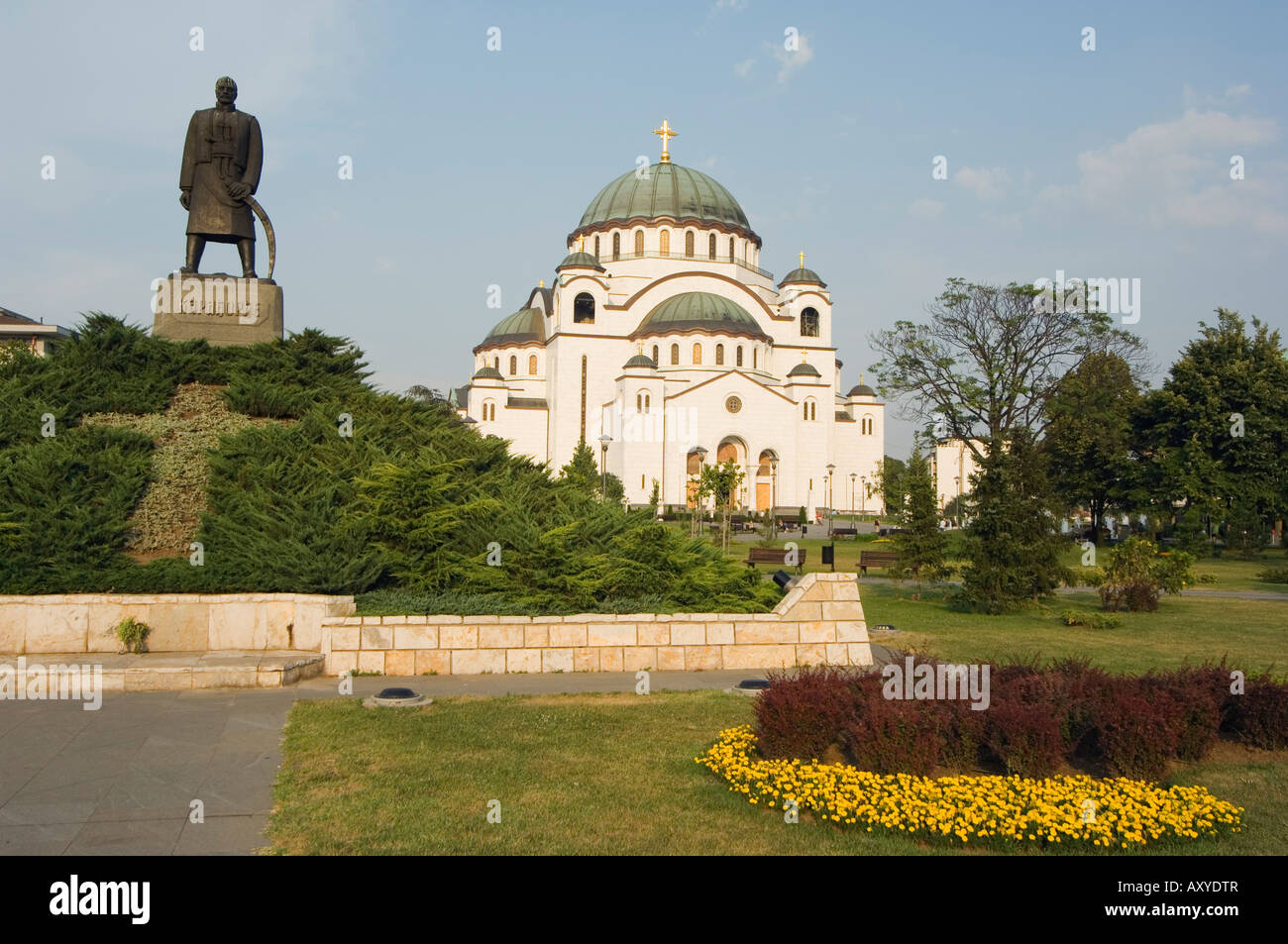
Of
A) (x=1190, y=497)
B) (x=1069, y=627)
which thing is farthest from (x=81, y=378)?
(x=1190, y=497)

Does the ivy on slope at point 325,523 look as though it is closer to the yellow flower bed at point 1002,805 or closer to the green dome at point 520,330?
the yellow flower bed at point 1002,805

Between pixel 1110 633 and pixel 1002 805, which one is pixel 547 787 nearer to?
pixel 1002 805

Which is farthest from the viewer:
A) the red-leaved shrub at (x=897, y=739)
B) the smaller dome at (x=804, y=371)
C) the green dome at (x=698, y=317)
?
the smaller dome at (x=804, y=371)

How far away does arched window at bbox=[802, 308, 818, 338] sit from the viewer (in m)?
63.2

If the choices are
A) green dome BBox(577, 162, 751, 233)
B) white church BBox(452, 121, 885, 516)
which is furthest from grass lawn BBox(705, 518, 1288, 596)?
green dome BBox(577, 162, 751, 233)

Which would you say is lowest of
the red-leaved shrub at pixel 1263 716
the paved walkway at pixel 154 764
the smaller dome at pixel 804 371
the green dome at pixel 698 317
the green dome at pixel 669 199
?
the paved walkway at pixel 154 764

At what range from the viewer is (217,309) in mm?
15164

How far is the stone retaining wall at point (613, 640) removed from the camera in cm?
951

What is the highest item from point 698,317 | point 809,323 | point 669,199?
point 669,199

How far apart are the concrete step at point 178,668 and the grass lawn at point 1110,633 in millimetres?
6009

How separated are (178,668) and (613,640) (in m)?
3.94

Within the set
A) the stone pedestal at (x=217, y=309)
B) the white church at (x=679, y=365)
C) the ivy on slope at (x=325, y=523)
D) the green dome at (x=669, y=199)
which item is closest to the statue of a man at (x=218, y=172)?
the stone pedestal at (x=217, y=309)

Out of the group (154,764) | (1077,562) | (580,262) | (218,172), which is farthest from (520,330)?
(154,764)
